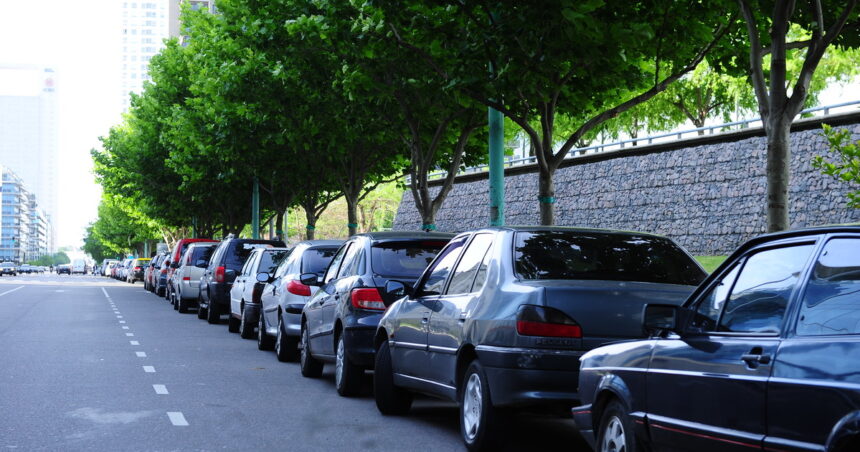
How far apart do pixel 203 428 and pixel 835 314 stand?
5781 mm

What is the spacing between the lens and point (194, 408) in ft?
32.4

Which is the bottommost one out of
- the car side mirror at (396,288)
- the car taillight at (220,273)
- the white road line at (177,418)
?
the white road line at (177,418)

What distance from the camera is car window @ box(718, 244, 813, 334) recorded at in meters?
4.60

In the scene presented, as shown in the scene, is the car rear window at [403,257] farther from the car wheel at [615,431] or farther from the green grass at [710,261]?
the green grass at [710,261]

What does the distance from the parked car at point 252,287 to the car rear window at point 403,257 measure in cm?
684

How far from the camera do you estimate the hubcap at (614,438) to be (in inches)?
228

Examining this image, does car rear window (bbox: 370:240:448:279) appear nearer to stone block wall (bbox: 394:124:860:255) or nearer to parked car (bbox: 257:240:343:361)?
parked car (bbox: 257:240:343:361)

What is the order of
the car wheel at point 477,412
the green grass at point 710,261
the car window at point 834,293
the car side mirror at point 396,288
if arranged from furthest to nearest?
1. the green grass at point 710,261
2. the car side mirror at point 396,288
3. the car wheel at point 477,412
4. the car window at point 834,293

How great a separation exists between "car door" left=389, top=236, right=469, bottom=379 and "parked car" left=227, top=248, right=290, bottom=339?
28.4 ft

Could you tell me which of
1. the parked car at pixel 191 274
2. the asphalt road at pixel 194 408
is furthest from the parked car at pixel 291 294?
the parked car at pixel 191 274

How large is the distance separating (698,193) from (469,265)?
27753 millimetres

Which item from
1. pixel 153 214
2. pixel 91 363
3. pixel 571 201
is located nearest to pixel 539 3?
pixel 91 363

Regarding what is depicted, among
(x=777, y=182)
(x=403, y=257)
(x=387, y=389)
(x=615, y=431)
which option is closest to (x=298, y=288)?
(x=403, y=257)

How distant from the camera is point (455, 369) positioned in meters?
7.98
